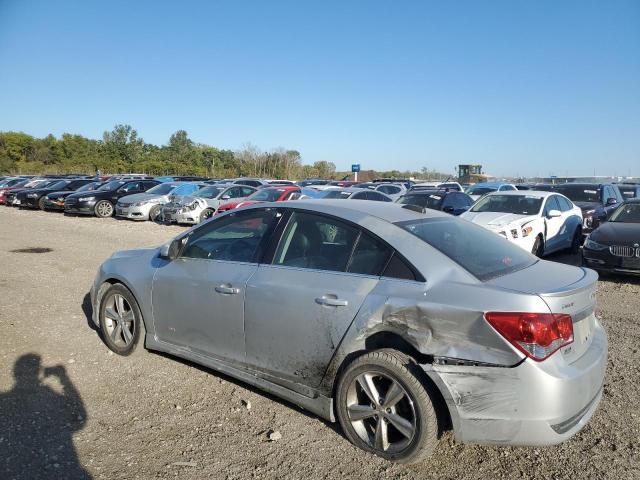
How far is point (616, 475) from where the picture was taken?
2.86 m

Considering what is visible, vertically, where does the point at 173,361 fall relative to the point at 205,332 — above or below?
below

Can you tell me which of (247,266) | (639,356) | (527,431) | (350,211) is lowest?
(639,356)

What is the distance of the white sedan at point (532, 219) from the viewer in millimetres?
9602

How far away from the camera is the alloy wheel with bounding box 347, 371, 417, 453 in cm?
292

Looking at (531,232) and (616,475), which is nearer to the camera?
(616,475)

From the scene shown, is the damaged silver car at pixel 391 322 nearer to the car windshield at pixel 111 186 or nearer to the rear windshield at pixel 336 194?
the rear windshield at pixel 336 194

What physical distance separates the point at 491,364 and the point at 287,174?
6145 cm

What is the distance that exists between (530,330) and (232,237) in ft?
8.07

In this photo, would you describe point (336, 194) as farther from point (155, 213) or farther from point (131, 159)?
point (131, 159)

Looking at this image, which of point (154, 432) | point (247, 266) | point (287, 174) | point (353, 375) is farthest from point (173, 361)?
point (287, 174)

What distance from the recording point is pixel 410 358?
2.89m

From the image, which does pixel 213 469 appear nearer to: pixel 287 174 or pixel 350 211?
pixel 350 211

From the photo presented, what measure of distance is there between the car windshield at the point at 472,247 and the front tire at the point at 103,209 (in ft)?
64.4

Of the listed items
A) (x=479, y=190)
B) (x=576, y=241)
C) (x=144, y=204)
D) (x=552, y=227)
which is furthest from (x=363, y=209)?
(x=479, y=190)
